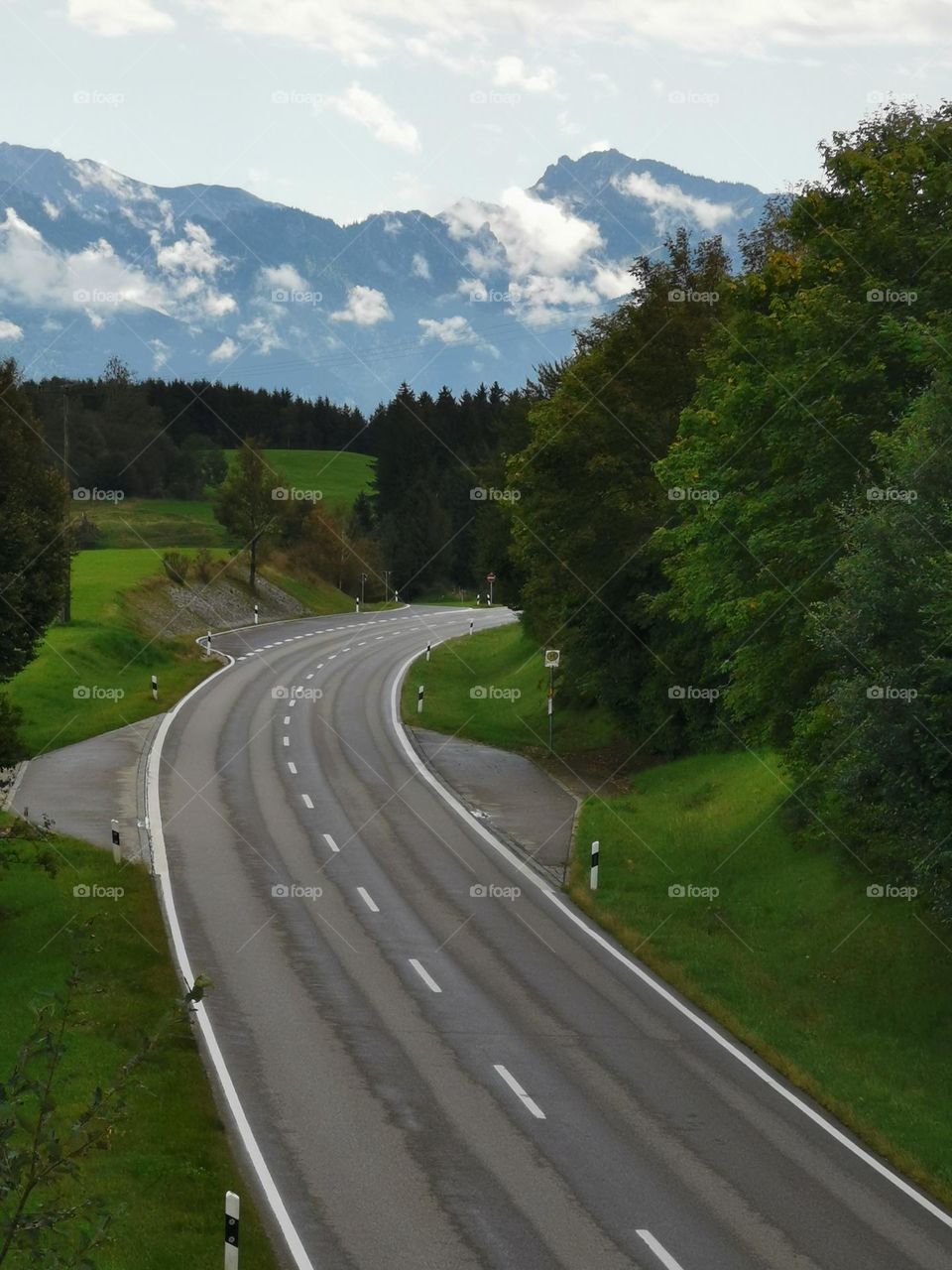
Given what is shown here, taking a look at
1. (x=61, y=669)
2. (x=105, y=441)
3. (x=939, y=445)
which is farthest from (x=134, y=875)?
(x=105, y=441)

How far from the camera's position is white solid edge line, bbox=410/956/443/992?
22.7 meters

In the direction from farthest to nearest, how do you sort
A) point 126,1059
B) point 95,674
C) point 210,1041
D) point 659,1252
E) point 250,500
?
1. point 250,500
2. point 95,674
3. point 210,1041
4. point 126,1059
5. point 659,1252

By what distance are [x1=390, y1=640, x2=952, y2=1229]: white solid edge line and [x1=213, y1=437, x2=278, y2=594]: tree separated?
45134 millimetres

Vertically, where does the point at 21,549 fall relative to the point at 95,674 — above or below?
above

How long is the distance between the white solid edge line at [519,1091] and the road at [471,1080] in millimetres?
42

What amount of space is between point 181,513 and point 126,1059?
345ft

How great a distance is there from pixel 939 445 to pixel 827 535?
6287mm

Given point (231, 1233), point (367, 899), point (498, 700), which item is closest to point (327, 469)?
point (498, 700)

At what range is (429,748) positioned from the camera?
144 ft

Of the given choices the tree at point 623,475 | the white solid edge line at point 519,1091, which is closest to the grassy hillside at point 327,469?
the tree at point 623,475

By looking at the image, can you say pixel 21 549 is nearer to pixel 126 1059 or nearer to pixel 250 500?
pixel 126 1059

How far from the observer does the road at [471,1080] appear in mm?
14422

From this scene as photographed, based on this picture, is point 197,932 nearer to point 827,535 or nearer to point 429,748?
point 827,535

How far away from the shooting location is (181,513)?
12062cm
